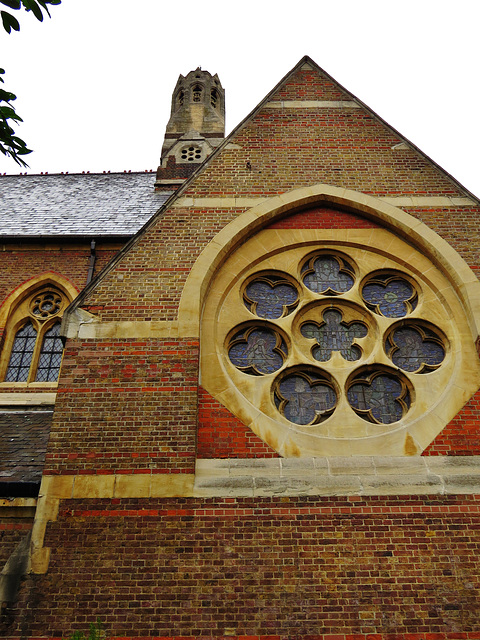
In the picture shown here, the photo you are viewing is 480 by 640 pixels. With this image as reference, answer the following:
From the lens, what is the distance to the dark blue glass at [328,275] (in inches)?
318

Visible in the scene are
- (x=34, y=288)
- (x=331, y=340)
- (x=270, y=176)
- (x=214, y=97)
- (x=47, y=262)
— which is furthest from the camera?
(x=214, y=97)

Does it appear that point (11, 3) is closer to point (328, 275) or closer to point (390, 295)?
point (328, 275)

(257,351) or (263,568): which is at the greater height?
(257,351)

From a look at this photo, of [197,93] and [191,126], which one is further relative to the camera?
[197,93]

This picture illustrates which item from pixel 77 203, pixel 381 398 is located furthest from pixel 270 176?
pixel 77 203

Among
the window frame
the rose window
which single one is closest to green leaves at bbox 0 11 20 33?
the rose window

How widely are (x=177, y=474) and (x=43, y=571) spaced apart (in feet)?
5.16

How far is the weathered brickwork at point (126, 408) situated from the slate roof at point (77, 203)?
5479 millimetres

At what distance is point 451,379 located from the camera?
7.05 meters

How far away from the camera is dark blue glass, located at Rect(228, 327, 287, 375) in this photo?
7.31m

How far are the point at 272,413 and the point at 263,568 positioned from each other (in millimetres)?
1805

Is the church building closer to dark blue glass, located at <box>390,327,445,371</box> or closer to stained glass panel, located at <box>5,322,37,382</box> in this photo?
Result: dark blue glass, located at <box>390,327,445,371</box>

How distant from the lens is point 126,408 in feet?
21.4

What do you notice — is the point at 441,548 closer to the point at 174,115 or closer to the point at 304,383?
the point at 304,383
